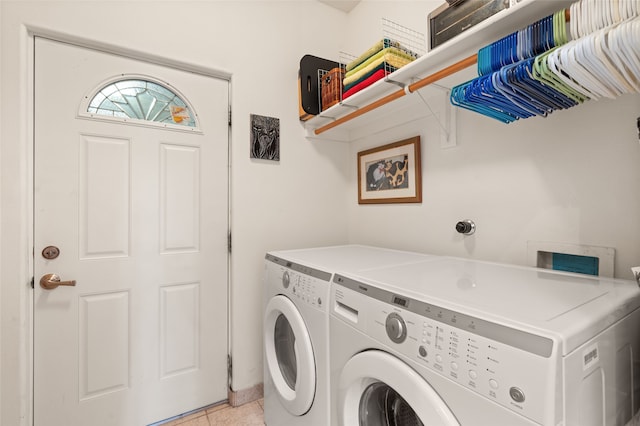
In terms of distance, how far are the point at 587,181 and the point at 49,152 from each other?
7.75 ft

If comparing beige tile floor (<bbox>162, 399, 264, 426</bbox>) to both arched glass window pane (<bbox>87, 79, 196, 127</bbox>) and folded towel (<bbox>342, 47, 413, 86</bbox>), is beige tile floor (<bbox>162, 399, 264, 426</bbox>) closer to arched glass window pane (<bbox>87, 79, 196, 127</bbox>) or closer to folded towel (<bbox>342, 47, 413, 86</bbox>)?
arched glass window pane (<bbox>87, 79, 196, 127</bbox>)

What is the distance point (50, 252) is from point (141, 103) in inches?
35.6

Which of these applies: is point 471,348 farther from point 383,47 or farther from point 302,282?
point 383,47

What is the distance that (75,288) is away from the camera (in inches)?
60.2

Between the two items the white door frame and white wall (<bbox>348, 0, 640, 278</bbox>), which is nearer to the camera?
white wall (<bbox>348, 0, 640, 278</bbox>)

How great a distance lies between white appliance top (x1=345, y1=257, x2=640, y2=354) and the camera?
617 mm

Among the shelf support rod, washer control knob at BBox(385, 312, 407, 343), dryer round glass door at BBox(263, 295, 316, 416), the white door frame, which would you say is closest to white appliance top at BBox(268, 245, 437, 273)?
dryer round glass door at BBox(263, 295, 316, 416)

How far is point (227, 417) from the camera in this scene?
177 centimetres

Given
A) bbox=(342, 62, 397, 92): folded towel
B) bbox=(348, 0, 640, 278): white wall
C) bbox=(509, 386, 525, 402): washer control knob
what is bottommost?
bbox=(509, 386, 525, 402): washer control knob

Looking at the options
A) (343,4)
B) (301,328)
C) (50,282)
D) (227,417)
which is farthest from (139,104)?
(227,417)

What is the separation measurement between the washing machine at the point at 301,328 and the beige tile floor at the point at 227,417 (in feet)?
0.47

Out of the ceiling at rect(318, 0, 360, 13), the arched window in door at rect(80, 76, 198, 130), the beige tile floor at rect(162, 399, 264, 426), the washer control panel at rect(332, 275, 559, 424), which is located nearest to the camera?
the washer control panel at rect(332, 275, 559, 424)

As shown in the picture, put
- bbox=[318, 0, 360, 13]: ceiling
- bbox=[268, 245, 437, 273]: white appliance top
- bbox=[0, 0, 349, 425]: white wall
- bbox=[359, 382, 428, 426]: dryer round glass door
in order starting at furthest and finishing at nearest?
bbox=[318, 0, 360, 13]: ceiling
bbox=[0, 0, 349, 425]: white wall
bbox=[268, 245, 437, 273]: white appliance top
bbox=[359, 382, 428, 426]: dryer round glass door

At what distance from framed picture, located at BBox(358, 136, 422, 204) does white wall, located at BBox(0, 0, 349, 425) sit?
23cm
